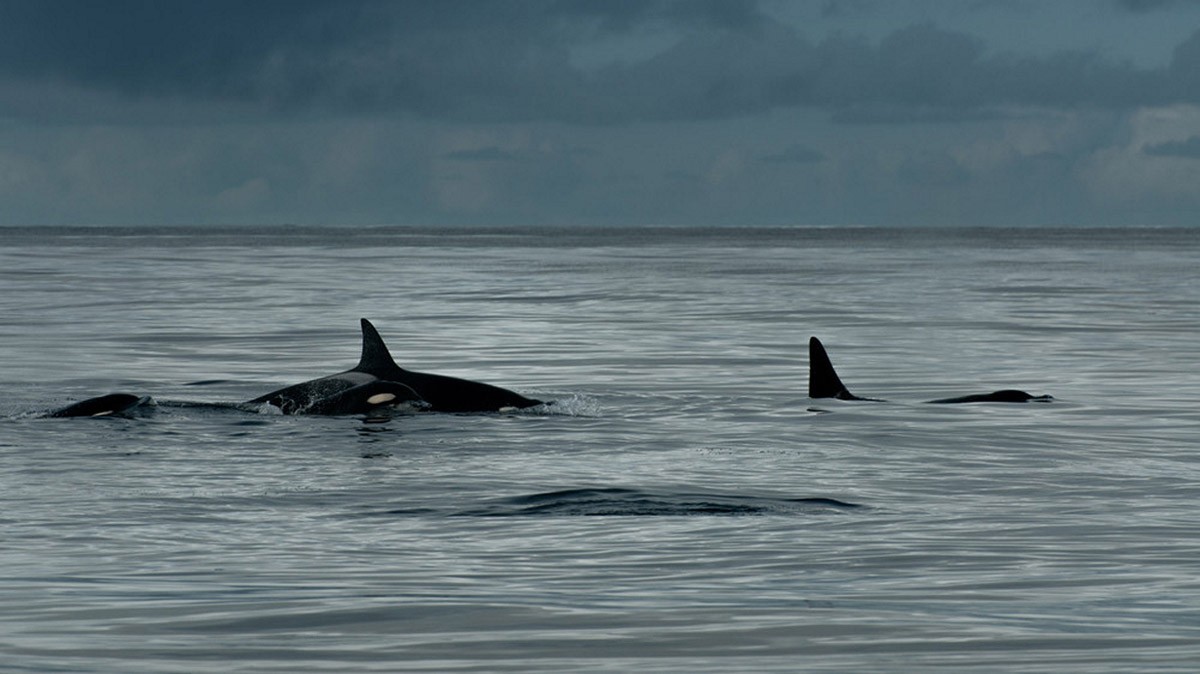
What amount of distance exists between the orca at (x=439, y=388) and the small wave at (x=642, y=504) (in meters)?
6.63

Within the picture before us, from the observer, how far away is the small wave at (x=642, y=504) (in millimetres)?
13289

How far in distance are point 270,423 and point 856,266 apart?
88.4m

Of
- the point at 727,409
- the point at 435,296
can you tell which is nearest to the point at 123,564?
the point at 727,409

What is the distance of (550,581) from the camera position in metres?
10.5

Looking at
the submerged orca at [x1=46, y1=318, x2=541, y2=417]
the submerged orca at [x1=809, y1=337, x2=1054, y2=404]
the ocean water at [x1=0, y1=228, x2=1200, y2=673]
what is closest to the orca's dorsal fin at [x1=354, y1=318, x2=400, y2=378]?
the submerged orca at [x1=46, y1=318, x2=541, y2=417]

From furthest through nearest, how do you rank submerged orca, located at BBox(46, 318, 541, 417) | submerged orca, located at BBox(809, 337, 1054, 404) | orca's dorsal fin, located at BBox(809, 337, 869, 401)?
orca's dorsal fin, located at BBox(809, 337, 869, 401)
submerged orca, located at BBox(809, 337, 1054, 404)
submerged orca, located at BBox(46, 318, 541, 417)

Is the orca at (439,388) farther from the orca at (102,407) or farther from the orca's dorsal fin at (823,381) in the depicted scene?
the orca's dorsal fin at (823,381)

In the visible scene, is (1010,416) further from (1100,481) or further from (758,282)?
(758,282)

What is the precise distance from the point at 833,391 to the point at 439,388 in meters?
4.81

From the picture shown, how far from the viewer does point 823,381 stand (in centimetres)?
2311

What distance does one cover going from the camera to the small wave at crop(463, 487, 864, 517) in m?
13.3

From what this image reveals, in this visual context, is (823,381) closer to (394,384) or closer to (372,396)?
(394,384)

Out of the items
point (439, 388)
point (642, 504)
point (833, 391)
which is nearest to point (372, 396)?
point (439, 388)

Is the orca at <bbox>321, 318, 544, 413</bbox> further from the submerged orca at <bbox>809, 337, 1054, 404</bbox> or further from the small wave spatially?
the small wave
